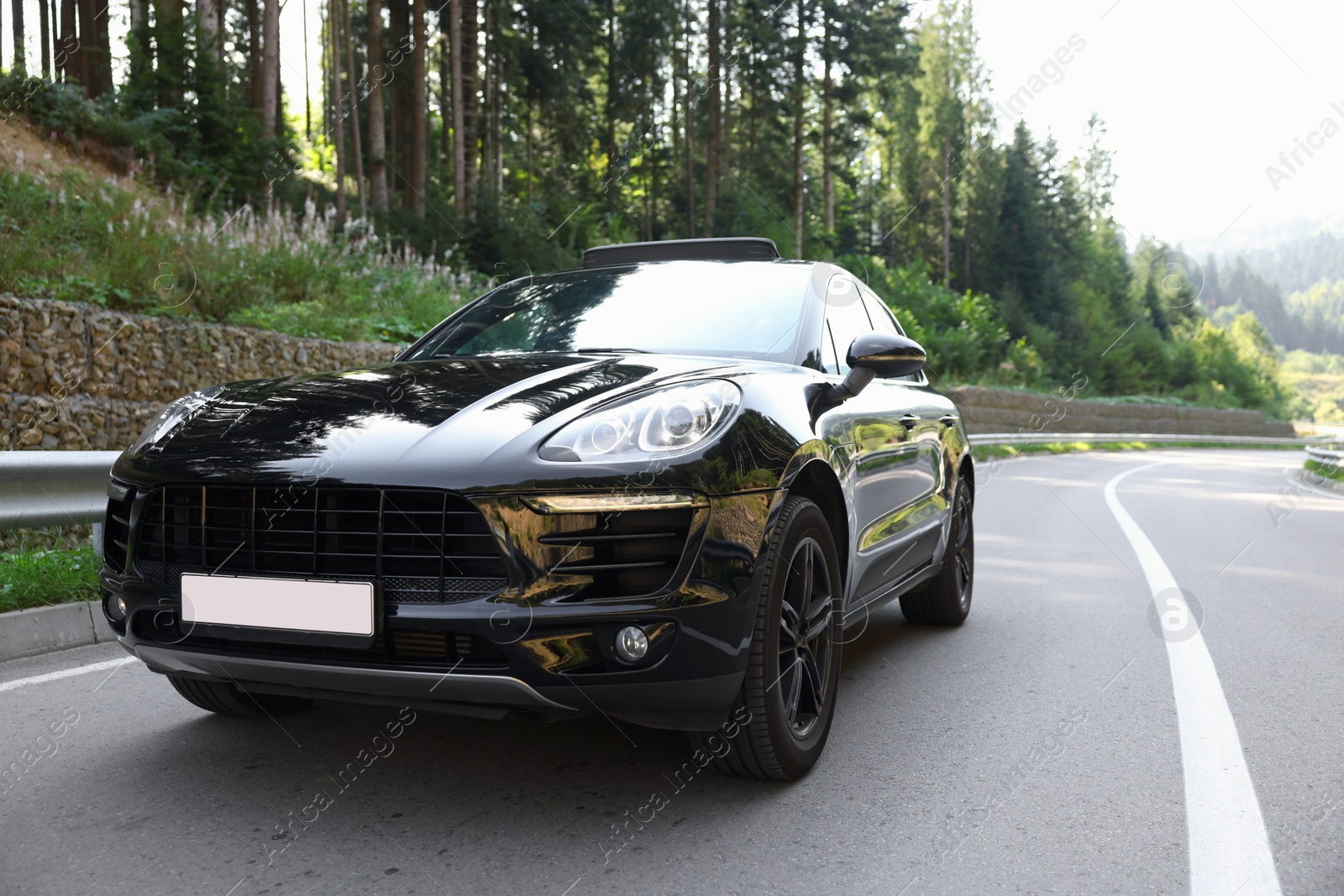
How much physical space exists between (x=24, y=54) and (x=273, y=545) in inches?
651

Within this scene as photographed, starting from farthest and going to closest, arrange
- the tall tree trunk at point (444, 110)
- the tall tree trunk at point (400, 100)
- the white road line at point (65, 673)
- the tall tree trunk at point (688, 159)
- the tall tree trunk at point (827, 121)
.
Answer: the tall tree trunk at point (827, 121) → the tall tree trunk at point (688, 159) → the tall tree trunk at point (444, 110) → the tall tree trunk at point (400, 100) → the white road line at point (65, 673)

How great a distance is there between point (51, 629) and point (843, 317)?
354cm

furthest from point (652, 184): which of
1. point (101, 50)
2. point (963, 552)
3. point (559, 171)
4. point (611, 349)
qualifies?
point (611, 349)

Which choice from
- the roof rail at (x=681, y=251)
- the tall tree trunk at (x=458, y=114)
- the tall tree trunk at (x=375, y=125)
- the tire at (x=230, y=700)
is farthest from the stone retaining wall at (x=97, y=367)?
the tall tree trunk at (x=458, y=114)

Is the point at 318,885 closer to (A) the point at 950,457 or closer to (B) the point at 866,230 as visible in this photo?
(A) the point at 950,457

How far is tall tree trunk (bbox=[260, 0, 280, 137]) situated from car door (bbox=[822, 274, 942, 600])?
51.1ft

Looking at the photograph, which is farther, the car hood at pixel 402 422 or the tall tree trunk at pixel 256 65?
the tall tree trunk at pixel 256 65

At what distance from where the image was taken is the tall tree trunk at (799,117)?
32938mm

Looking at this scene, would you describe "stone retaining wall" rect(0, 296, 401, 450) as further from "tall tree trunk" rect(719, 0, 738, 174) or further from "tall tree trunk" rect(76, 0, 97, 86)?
"tall tree trunk" rect(719, 0, 738, 174)

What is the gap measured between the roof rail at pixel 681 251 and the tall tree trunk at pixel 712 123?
2572cm

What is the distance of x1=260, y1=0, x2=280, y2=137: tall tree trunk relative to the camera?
1820 centimetres

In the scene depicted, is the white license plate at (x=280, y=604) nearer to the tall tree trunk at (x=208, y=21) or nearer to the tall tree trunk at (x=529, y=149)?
the tall tree trunk at (x=208, y=21)

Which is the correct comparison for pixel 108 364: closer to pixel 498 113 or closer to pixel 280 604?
pixel 280 604

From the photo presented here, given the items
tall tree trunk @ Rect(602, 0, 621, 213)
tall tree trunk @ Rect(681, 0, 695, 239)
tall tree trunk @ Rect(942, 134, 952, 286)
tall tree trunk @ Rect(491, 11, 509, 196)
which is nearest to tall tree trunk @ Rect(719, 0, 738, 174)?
tall tree trunk @ Rect(681, 0, 695, 239)
